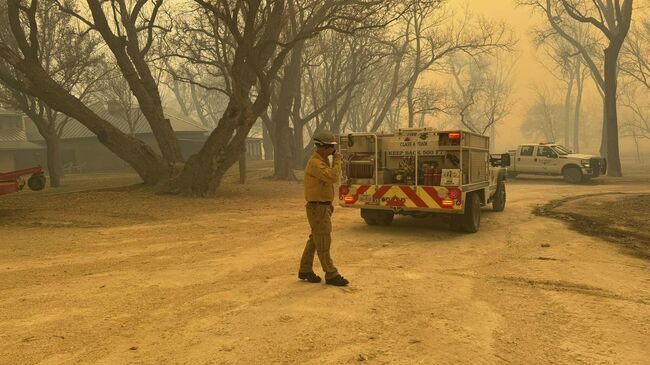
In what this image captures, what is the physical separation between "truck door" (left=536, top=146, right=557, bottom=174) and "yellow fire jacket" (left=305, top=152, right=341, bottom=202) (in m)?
22.2

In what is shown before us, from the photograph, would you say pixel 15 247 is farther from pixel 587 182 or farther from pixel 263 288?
pixel 587 182

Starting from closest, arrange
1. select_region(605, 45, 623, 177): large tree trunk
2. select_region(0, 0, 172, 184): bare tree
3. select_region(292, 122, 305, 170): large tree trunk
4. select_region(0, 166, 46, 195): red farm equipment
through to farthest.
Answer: select_region(0, 166, 46, 195): red farm equipment → select_region(0, 0, 172, 184): bare tree → select_region(605, 45, 623, 177): large tree trunk → select_region(292, 122, 305, 170): large tree trunk

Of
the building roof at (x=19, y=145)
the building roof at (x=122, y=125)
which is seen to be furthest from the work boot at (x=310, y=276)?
the building roof at (x=19, y=145)

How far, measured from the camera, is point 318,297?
5621 mm

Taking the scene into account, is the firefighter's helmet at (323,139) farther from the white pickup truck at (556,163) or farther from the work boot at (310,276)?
the white pickup truck at (556,163)

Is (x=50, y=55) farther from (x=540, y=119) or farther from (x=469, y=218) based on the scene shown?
(x=540, y=119)

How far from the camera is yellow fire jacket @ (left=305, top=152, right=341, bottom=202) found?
19.5 feet

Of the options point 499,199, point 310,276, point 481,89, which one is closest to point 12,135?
point 499,199

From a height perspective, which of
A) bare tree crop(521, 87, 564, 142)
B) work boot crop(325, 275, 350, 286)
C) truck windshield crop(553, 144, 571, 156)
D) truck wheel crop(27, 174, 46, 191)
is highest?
bare tree crop(521, 87, 564, 142)

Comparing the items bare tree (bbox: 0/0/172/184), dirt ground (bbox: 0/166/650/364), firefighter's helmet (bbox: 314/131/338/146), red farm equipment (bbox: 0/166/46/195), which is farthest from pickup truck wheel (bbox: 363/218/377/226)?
bare tree (bbox: 0/0/172/184)

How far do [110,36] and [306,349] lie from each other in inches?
650

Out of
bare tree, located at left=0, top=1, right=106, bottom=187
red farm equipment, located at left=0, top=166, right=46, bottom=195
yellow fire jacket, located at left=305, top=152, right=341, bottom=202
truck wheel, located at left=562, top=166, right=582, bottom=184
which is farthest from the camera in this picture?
truck wheel, located at left=562, top=166, right=582, bottom=184

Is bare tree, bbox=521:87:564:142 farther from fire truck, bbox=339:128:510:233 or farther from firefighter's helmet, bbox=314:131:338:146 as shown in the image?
firefighter's helmet, bbox=314:131:338:146

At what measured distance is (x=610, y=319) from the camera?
16.3 ft
